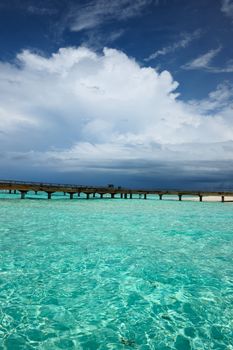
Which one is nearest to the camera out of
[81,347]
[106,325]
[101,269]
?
[81,347]

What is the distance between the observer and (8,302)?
6.16 meters

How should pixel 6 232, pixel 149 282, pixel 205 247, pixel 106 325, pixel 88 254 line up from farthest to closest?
pixel 6 232 → pixel 205 247 → pixel 88 254 → pixel 149 282 → pixel 106 325

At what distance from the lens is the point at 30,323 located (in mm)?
5309

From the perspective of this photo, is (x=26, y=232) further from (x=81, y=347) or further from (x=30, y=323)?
(x=81, y=347)

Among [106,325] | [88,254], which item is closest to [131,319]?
[106,325]

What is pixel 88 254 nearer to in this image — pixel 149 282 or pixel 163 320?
pixel 149 282

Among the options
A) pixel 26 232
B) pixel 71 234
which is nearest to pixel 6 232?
pixel 26 232

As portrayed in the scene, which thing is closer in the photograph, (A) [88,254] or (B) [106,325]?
(B) [106,325]

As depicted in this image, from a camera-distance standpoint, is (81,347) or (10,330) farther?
(10,330)

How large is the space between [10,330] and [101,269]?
13.4 feet

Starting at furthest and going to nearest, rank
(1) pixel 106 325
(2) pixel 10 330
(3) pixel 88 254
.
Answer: (3) pixel 88 254
(1) pixel 106 325
(2) pixel 10 330

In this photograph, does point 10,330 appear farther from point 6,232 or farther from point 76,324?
point 6,232

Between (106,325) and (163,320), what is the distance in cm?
128

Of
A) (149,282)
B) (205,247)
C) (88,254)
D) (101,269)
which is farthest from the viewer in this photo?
(205,247)
